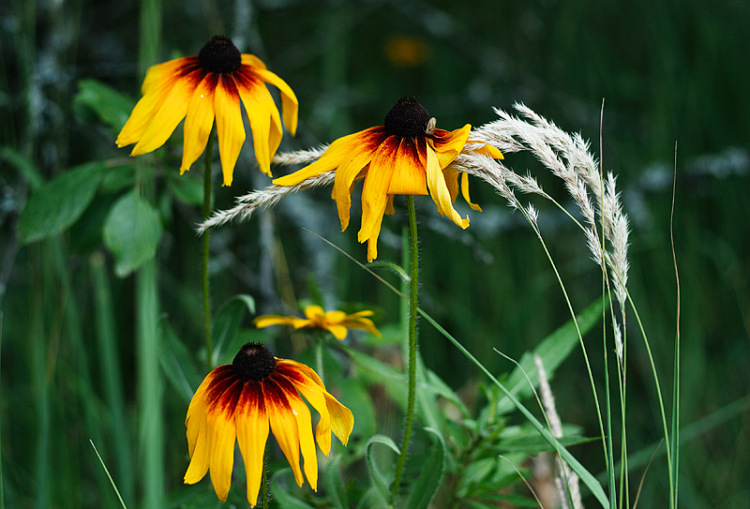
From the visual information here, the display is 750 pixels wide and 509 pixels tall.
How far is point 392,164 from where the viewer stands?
0.79 m

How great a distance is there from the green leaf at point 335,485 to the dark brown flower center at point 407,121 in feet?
1.60

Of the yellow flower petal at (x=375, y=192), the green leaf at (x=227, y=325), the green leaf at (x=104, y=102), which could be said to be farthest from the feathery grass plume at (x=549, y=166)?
the green leaf at (x=104, y=102)

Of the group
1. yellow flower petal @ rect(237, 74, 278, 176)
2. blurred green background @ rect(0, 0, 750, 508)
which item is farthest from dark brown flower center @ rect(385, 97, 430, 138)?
blurred green background @ rect(0, 0, 750, 508)

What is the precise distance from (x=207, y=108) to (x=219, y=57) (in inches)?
3.8

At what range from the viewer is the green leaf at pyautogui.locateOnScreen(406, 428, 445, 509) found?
0.89 m

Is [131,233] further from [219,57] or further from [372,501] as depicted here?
[372,501]

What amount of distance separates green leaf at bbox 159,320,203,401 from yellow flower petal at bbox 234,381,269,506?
409 millimetres

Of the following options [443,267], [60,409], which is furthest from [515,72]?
[60,409]

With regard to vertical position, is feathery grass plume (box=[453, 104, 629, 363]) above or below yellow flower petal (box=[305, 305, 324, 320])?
above

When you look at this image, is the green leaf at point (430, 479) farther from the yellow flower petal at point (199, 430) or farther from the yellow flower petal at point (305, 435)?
the yellow flower petal at point (199, 430)

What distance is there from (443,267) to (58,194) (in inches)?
66.7

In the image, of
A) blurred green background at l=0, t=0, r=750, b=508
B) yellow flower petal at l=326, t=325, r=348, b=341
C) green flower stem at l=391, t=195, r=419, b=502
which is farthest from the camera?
blurred green background at l=0, t=0, r=750, b=508

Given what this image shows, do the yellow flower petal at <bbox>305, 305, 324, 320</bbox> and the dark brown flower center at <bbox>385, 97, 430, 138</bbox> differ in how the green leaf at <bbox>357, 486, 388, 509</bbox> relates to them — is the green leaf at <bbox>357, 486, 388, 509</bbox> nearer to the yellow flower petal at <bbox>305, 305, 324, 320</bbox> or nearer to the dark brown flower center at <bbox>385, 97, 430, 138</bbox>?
the yellow flower petal at <bbox>305, 305, 324, 320</bbox>

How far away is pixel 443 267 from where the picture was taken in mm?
2619
